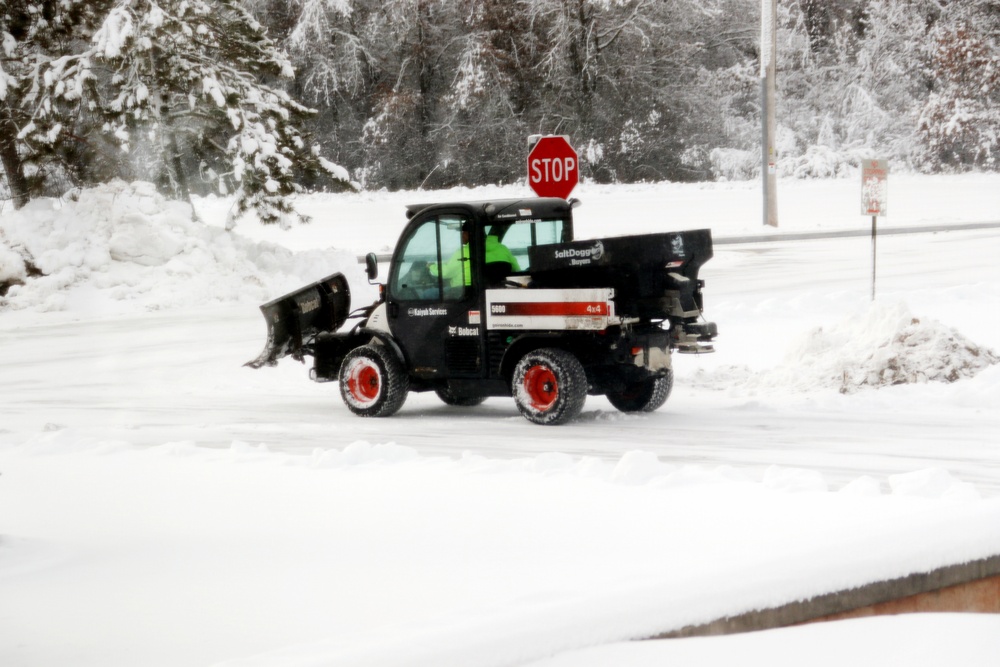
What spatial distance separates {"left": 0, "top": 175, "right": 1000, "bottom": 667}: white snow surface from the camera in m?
4.78

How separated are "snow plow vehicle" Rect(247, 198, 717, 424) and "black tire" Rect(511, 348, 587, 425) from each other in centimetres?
1

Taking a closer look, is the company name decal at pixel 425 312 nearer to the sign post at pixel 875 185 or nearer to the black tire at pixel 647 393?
the black tire at pixel 647 393

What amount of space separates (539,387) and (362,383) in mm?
1929

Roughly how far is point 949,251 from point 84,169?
55.8ft

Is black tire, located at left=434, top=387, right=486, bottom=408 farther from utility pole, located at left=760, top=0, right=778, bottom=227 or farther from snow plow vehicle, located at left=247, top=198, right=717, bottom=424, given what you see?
utility pole, located at left=760, top=0, right=778, bottom=227

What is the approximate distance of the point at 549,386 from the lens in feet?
35.8

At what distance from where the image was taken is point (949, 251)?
82.9 feet

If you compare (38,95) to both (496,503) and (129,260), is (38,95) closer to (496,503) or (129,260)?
(129,260)

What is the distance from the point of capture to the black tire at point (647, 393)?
37.6ft

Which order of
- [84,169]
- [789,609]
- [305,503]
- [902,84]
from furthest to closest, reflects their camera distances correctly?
[902,84] < [84,169] < [305,503] < [789,609]

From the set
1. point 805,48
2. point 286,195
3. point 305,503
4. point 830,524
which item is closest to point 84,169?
point 286,195

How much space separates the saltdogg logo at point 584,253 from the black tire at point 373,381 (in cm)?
204

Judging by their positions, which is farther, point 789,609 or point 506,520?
point 506,520

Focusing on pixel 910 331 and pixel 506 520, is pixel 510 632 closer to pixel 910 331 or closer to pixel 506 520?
pixel 506 520
